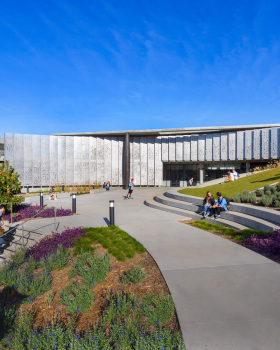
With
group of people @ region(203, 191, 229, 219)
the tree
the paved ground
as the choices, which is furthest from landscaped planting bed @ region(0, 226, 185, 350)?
the tree

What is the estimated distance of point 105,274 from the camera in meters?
5.29

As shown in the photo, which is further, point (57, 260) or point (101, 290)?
point (57, 260)

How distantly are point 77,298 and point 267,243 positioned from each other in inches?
197

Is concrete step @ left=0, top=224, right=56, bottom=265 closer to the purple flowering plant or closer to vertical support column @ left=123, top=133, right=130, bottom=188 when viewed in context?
the purple flowering plant

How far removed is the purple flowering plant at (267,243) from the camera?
19.9ft

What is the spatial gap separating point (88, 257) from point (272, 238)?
199 inches

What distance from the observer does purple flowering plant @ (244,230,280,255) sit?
6.07m

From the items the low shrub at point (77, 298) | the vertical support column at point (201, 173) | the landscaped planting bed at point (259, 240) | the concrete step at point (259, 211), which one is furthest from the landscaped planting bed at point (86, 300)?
the vertical support column at point (201, 173)

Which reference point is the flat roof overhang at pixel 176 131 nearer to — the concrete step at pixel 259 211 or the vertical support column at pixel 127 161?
the vertical support column at pixel 127 161

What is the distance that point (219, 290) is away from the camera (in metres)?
4.25

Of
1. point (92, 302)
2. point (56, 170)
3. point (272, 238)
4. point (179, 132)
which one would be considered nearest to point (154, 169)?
point (179, 132)

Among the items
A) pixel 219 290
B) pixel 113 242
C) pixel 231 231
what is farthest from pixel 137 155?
pixel 219 290

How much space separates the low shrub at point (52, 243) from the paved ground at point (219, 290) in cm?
218

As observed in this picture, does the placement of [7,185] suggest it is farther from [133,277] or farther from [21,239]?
[133,277]
